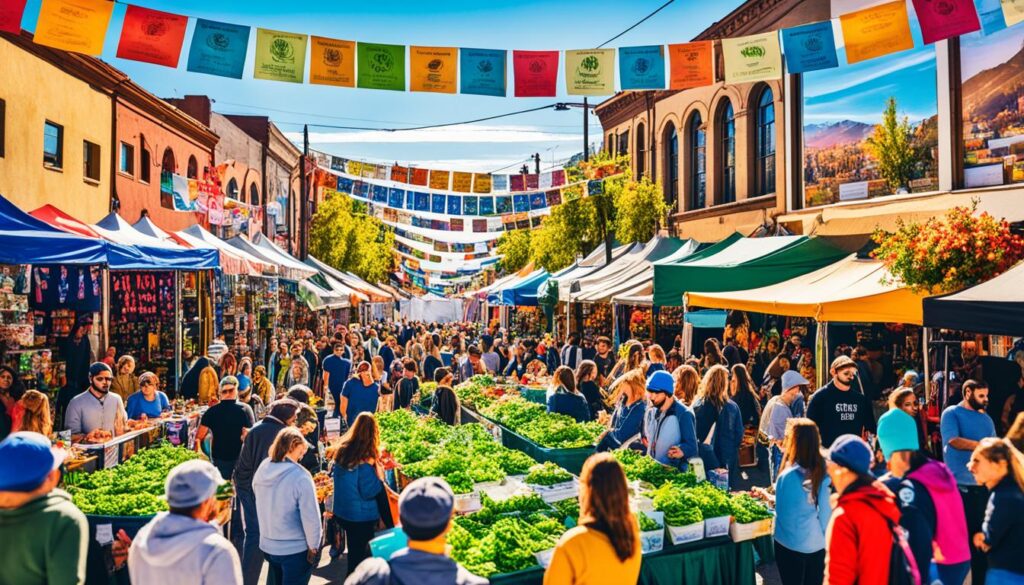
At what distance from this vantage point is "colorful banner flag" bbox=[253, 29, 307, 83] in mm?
10031

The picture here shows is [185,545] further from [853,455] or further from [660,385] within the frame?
[660,385]

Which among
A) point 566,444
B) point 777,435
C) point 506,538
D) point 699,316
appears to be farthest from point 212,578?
point 699,316

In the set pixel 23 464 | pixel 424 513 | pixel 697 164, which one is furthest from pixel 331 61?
pixel 697 164

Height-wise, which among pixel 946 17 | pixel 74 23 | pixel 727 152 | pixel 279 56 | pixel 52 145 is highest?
pixel 727 152

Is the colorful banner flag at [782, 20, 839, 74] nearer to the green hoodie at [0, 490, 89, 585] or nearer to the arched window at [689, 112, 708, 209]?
the green hoodie at [0, 490, 89, 585]

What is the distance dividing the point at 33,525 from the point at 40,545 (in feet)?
0.34

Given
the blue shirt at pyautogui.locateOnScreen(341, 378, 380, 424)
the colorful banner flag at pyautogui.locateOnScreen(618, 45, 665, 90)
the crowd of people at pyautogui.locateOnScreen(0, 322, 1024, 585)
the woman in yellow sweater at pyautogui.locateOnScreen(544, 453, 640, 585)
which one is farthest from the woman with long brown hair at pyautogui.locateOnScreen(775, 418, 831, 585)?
the colorful banner flag at pyautogui.locateOnScreen(618, 45, 665, 90)

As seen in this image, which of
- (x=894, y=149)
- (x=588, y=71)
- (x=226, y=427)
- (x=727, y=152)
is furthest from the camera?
(x=727, y=152)

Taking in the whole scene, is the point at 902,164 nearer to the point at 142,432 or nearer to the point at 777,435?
the point at 777,435

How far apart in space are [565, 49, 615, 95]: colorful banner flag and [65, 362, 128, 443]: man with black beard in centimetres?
719

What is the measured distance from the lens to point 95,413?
28.7 ft

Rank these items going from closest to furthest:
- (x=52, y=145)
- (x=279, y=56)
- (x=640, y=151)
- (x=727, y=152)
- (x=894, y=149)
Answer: (x=279, y=56)
(x=52, y=145)
(x=894, y=149)
(x=727, y=152)
(x=640, y=151)

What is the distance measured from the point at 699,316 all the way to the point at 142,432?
10.5 m

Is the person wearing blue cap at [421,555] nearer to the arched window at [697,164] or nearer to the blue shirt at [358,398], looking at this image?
the blue shirt at [358,398]
